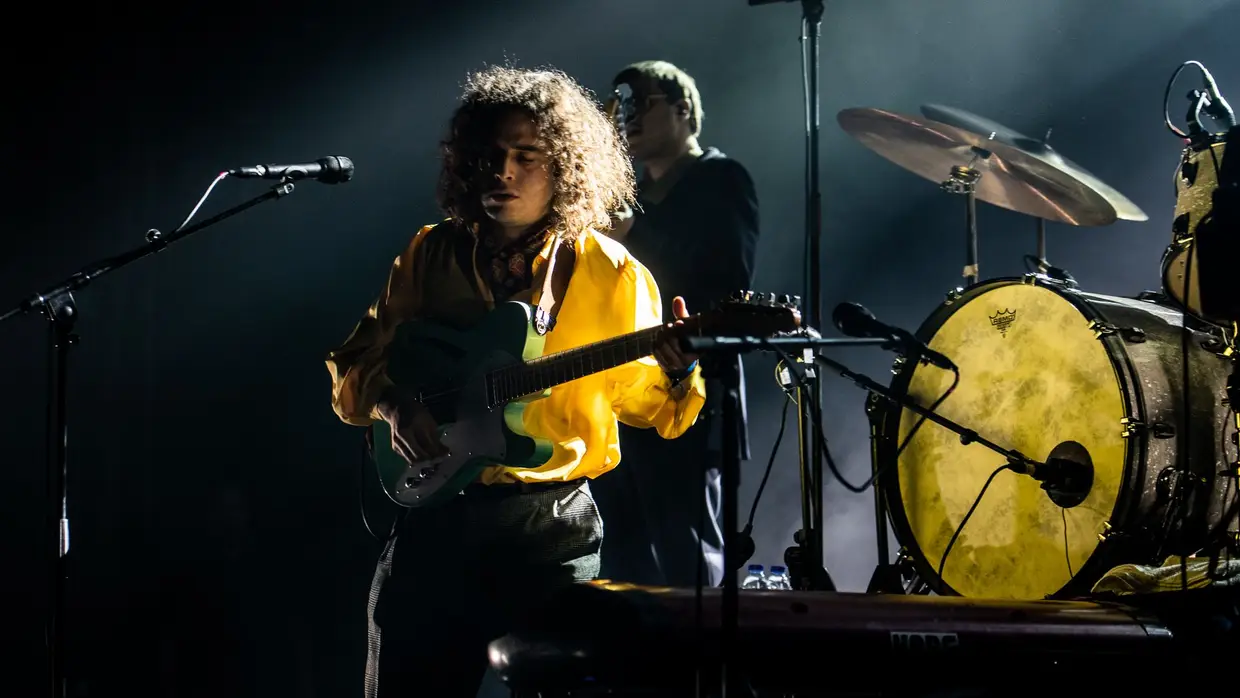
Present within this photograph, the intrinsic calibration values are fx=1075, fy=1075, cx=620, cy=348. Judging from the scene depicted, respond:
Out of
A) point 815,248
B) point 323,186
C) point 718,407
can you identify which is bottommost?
point 718,407

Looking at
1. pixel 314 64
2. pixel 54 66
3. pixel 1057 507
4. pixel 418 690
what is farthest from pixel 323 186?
pixel 1057 507

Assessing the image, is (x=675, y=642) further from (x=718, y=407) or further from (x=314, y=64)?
(x=314, y=64)

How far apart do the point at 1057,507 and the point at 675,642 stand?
1712 mm

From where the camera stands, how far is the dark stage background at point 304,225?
16.1 feet

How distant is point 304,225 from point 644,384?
3.00 m

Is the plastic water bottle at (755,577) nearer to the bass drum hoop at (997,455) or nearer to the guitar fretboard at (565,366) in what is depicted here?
the bass drum hoop at (997,455)

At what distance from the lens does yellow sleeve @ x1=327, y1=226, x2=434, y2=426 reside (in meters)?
3.02

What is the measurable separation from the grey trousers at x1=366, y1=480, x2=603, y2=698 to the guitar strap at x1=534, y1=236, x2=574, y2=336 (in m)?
0.45

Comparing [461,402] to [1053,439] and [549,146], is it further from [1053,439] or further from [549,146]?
[1053,439]

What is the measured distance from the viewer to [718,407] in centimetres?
411

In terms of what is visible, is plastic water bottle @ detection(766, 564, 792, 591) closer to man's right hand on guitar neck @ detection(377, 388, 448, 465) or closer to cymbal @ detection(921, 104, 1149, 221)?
cymbal @ detection(921, 104, 1149, 221)

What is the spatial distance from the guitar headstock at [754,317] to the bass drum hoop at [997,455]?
141cm

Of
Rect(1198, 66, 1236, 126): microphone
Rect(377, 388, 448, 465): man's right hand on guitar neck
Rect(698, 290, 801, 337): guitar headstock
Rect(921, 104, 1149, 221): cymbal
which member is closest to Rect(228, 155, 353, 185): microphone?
Rect(377, 388, 448, 465): man's right hand on guitar neck

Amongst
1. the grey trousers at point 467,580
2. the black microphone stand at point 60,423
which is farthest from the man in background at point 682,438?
the black microphone stand at point 60,423
